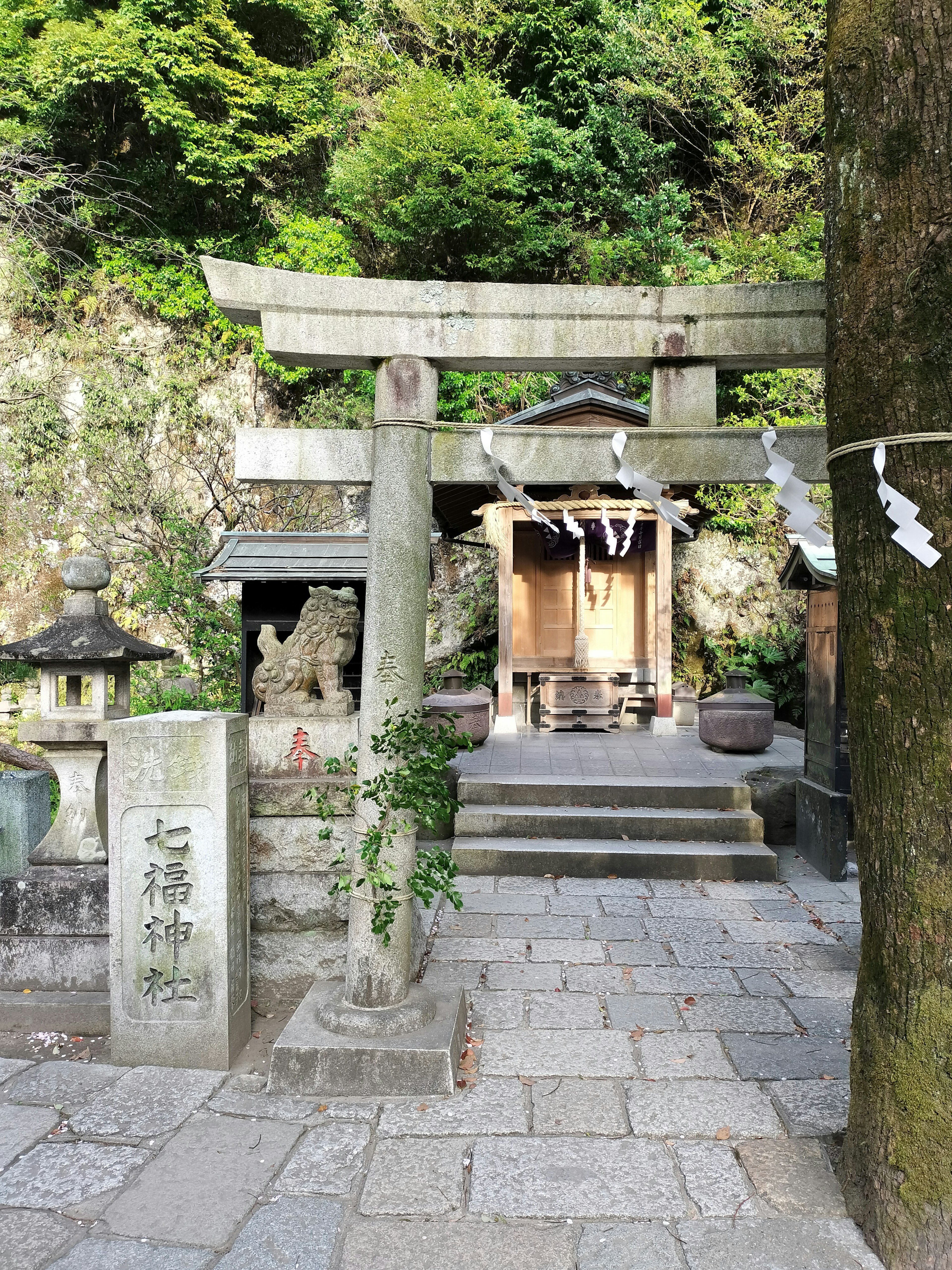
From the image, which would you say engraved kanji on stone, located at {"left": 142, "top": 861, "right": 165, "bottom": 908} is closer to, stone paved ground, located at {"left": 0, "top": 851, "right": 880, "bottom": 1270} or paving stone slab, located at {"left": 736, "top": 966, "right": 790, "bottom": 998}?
stone paved ground, located at {"left": 0, "top": 851, "right": 880, "bottom": 1270}

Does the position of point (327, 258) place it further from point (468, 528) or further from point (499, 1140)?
point (499, 1140)

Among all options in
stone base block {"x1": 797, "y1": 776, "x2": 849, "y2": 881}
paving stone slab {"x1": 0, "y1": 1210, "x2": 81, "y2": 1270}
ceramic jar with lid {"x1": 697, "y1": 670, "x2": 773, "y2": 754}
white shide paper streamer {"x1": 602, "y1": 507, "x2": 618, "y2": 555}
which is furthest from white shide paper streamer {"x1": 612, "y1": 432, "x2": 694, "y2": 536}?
white shide paper streamer {"x1": 602, "y1": 507, "x2": 618, "y2": 555}

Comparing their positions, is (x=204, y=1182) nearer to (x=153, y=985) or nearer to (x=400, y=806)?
(x=153, y=985)

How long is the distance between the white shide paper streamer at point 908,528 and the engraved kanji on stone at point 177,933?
331cm

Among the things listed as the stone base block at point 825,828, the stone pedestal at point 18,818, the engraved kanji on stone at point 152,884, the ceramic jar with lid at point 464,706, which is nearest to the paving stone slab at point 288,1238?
the engraved kanji on stone at point 152,884

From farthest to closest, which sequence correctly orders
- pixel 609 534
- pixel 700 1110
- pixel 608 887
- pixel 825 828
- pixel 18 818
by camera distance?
pixel 609 534, pixel 825 828, pixel 608 887, pixel 18 818, pixel 700 1110

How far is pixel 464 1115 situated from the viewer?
3211 mm

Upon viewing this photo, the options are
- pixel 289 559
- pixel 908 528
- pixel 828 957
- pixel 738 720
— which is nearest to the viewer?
pixel 908 528

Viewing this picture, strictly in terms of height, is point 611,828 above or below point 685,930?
above

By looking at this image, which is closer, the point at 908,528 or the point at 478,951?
the point at 908,528

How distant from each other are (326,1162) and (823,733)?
548 centimetres

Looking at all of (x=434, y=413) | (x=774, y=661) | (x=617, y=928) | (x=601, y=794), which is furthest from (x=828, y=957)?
(x=774, y=661)

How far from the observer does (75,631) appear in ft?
15.7

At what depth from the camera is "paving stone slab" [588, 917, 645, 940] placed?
16.9 ft
